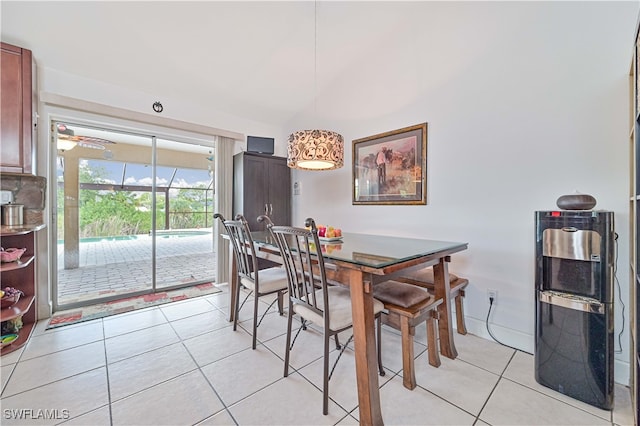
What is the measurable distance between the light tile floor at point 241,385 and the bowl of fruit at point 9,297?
0.34 m

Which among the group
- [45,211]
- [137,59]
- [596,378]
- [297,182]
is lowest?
[596,378]

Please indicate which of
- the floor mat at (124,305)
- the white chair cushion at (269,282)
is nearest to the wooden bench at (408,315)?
the white chair cushion at (269,282)

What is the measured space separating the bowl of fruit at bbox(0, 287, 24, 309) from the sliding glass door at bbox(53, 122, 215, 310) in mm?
553

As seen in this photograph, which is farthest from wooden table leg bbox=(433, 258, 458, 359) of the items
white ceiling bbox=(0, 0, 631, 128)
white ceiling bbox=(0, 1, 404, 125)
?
white ceiling bbox=(0, 1, 404, 125)

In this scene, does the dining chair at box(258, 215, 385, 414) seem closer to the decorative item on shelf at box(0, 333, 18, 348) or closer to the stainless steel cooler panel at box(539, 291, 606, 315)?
the stainless steel cooler panel at box(539, 291, 606, 315)

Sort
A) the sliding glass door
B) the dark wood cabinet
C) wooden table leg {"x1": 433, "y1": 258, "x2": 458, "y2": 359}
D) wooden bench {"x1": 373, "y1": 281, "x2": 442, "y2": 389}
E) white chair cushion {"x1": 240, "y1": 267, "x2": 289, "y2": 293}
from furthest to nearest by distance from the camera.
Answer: the dark wood cabinet → the sliding glass door → white chair cushion {"x1": 240, "y1": 267, "x2": 289, "y2": 293} → wooden table leg {"x1": 433, "y1": 258, "x2": 458, "y2": 359} → wooden bench {"x1": 373, "y1": 281, "x2": 442, "y2": 389}

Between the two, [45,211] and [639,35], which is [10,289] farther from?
[639,35]

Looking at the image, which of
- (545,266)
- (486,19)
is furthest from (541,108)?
(545,266)

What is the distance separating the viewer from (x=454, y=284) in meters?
→ 2.16

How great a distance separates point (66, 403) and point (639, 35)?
3545 mm

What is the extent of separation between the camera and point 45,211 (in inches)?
102

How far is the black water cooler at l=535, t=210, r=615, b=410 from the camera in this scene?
1421 millimetres

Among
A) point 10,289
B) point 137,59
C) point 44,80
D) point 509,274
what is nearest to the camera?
point 509,274

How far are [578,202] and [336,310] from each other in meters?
1.57
